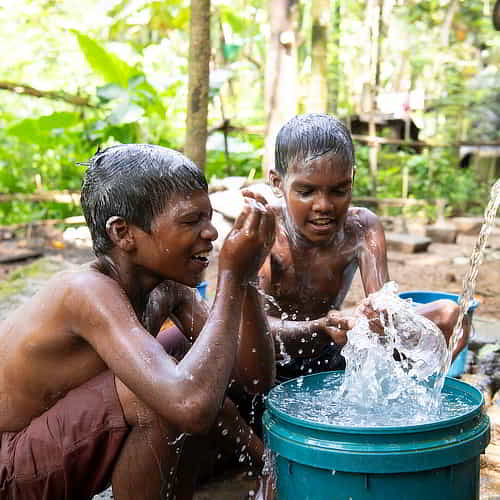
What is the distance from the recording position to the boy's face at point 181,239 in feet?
6.17

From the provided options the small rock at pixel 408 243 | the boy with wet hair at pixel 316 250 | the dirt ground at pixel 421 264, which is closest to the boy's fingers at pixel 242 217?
the boy with wet hair at pixel 316 250

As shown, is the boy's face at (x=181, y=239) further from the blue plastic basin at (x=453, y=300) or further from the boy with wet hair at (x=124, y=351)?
the blue plastic basin at (x=453, y=300)

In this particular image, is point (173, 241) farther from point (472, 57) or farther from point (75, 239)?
point (472, 57)

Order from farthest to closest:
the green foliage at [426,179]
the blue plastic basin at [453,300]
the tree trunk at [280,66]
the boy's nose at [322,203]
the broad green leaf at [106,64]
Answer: the green foliage at [426,179] → the broad green leaf at [106,64] → the tree trunk at [280,66] → the blue plastic basin at [453,300] → the boy's nose at [322,203]

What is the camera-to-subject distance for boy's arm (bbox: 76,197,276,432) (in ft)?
5.28

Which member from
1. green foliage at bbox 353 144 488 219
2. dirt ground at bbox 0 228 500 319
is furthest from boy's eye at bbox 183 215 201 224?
green foliage at bbox 353 144 488 219

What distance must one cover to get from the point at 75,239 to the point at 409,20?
10.0 metres

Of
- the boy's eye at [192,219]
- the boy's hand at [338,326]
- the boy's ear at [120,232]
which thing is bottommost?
the boy's hand at [338,326]

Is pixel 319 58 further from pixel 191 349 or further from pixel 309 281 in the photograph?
pixel 191 349

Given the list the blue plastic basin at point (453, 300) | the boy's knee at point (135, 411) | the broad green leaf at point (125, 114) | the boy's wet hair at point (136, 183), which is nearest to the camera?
the boy's knee at point (135, 411)

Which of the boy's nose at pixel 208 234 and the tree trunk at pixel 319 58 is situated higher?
the tree trunk at pixel 319 58

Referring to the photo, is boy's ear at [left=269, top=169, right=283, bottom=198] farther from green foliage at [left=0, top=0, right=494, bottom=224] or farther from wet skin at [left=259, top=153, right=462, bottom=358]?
green foliage at [left=0, top=0, right=494, bottom=224]

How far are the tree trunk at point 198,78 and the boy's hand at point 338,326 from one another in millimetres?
1745

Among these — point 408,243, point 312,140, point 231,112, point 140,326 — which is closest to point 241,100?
point 231,112
